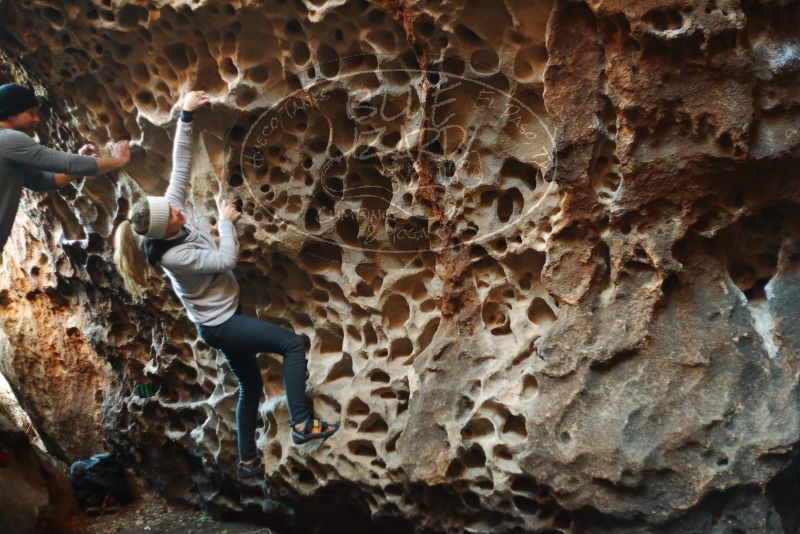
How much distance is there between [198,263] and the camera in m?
2.90

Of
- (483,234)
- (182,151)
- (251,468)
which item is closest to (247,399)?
(251,468)

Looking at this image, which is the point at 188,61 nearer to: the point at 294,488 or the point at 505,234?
the point at 505,234

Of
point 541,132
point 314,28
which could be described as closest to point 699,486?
point 541,132

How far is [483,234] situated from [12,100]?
179 cm

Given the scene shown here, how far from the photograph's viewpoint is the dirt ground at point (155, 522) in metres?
3.96

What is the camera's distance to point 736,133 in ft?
7.71

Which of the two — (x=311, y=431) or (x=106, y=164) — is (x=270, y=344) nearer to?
(x=311, y=431)

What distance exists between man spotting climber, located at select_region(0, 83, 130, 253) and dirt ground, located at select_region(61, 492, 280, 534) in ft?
5.57

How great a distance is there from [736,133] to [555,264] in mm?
670

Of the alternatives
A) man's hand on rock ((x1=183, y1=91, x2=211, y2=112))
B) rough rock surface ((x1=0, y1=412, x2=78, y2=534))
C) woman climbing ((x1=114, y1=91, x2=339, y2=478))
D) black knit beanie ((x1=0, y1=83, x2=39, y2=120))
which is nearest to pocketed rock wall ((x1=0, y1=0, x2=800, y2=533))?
man's hand on rock ((x1=183, y1=91, x2=211, y2=112))

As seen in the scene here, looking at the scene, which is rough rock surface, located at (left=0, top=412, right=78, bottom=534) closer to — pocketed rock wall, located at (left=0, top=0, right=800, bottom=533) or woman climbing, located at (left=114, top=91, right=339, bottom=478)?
pocketed rock wall, located at (left=0, top=0, right=800, bottom=533)

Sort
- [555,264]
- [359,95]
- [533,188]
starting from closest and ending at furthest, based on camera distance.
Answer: [555,264], [533,188], [359,95]

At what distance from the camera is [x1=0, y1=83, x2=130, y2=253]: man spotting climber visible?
2.95 meters

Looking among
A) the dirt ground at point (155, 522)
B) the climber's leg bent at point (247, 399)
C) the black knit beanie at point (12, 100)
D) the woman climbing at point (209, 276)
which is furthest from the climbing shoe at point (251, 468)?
the black knit beanie at point (12, 100)
